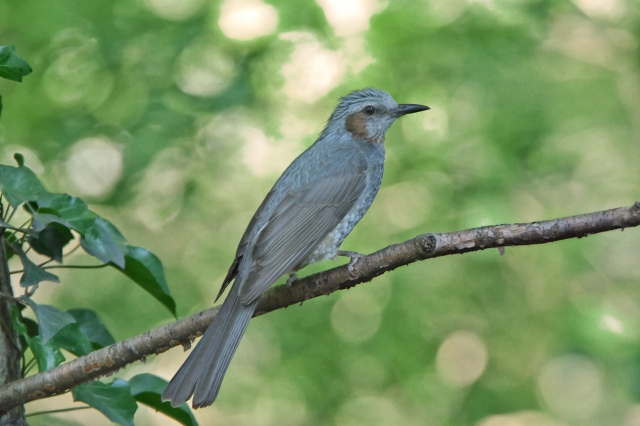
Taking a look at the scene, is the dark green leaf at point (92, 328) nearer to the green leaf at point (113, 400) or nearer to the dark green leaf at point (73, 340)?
the dark green leaf at point (73, 340)

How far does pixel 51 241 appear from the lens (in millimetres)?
2777

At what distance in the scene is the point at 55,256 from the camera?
111 inches

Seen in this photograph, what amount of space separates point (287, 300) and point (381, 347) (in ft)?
7.33

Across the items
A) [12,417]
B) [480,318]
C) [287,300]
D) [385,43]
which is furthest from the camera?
[480,318]

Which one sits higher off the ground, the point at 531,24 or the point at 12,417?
the point at 531,24

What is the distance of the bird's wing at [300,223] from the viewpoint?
3264mm

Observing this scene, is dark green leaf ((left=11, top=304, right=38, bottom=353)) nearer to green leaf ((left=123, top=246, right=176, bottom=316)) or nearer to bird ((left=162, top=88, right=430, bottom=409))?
green leaf ((left=123, top=246, right=176, bottom=316))

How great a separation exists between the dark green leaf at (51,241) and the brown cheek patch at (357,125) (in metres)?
2.29

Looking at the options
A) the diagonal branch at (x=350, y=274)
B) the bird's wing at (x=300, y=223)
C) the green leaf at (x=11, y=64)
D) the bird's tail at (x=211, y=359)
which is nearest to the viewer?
the diagonal branch at (x=350, y=274)

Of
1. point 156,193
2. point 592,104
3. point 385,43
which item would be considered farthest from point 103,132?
point 592,104

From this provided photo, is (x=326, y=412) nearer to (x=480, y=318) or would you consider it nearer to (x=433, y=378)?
(x=433, y=378)

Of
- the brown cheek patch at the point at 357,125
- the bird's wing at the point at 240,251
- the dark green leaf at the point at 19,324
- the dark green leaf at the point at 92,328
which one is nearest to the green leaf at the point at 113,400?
the dark green leaf at the point at 19,324

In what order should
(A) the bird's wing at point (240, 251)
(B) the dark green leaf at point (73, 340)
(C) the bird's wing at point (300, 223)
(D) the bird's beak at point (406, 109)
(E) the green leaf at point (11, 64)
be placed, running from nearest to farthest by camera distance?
(E) the green leaf at point (11, 64), (B) the dark green leaf at point (73, 340), (C) the bird's wing at point (300, 223), (A) the bird's wing at point (240, 251), (D) the bird's beak at point (406, 109)

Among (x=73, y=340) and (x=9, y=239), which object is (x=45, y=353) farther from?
(x=9, y=239)
